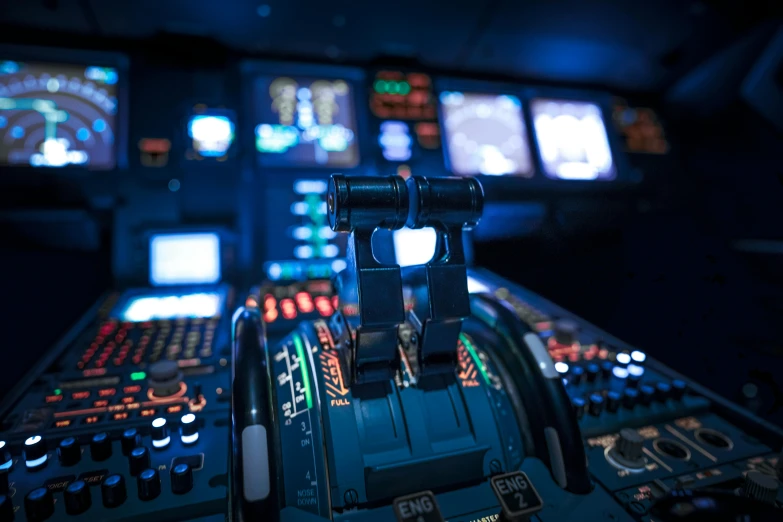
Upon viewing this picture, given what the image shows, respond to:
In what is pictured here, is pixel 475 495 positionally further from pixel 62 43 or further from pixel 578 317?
pixel 62 43

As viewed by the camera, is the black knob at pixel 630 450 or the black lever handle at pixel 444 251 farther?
the black knob at pixel 630 450

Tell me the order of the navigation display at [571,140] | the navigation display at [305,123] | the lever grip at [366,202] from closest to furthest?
the lever grip at [366,202] < the navigation display at [305,123] < the navigation display at [571,140]

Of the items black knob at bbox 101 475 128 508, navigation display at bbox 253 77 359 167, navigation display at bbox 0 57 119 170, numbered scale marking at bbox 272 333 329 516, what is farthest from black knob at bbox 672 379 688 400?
navigation display at bbox 0 57 119 170

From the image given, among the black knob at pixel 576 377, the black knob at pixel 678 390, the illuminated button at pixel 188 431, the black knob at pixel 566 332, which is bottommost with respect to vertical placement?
the black knob at pixel 678 390

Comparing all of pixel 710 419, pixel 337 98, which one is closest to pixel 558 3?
pixel 337 98

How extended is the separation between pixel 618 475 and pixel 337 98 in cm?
234

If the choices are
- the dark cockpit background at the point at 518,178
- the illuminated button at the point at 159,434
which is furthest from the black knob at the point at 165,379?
the dark cockpit background at the point at 518,178

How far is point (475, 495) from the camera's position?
2.95ft

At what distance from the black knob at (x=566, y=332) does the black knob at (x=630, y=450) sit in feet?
1.60

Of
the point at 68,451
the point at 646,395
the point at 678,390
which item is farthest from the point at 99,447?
the point at 678,390

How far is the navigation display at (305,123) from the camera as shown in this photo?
2.28m

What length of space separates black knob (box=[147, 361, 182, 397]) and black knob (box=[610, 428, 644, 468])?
1.17m

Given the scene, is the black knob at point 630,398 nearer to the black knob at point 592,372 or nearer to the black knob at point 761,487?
the black knob at point 592,372

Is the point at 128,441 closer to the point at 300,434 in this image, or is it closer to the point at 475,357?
the point at 300,434
